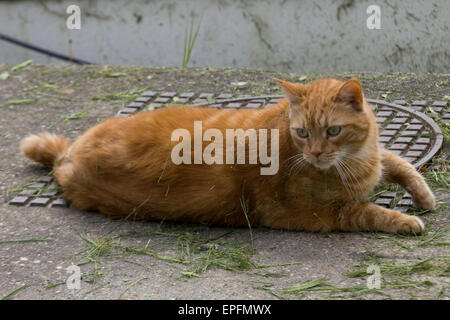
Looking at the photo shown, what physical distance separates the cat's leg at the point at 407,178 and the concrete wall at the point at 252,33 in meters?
3.27

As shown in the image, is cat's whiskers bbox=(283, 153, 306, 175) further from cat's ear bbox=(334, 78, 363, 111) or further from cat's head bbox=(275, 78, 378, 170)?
cat's ear bbox=(334, 78, 363, 111)

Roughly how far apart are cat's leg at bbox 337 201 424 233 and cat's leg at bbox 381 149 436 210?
0.28 meters

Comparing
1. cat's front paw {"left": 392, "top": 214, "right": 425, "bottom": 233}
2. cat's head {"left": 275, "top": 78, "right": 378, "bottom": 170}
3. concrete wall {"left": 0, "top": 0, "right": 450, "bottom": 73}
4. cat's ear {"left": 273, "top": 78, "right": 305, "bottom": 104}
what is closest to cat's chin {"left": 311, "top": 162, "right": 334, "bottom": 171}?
cat's head {"left": 275, "top": 78, "right": 378, "bottom": 170}

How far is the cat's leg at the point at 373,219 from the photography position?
174 inches

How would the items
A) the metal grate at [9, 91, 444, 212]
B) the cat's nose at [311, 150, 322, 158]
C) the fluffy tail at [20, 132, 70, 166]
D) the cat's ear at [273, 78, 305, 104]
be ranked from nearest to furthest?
the cat's nose at [311, 150, 322, 158]
the cat's ear at [273, 78, 305, 104]
the metal grate at [9, 91, 444, 212]
the fluffy tail at [20, 132, 70, 166]

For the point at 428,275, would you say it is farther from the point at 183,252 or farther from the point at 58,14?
the point at 58,14

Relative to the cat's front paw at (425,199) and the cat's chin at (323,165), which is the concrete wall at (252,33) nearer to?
the cat's front paw at (425,199)

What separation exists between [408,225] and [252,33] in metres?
4.55

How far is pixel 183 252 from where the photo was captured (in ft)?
14.6

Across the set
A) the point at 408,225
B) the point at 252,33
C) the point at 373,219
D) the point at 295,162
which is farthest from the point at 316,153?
the point at 252,33

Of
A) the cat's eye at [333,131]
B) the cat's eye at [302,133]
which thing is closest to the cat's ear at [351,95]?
the cat's eye at [333,131]

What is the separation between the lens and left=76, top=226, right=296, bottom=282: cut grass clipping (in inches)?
167

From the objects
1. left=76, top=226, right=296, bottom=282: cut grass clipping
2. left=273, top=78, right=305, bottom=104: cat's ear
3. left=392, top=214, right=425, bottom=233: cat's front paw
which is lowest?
left=76, top=226, right=296, bottom=282: cut grass clipping
